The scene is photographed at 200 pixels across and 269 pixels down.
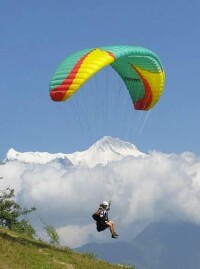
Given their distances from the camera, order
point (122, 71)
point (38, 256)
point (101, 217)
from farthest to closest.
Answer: point (122, 71), point (38, 256), point (101, 217)

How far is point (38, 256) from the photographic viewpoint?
33688 millimetres

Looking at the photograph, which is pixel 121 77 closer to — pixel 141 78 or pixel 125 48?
pixel 141 78

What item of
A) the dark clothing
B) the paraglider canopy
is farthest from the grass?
the paraglider canopy

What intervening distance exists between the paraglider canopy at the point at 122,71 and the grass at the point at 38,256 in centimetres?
891

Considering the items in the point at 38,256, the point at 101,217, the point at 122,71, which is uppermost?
the point at 122,71

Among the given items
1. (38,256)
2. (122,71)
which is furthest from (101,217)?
(122,71)

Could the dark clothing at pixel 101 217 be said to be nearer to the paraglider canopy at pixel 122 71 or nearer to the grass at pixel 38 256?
the grass at pixel 38 256

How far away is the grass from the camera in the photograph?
1255 inches

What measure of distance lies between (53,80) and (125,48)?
5832 millimetres

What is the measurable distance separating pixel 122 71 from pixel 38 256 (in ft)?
43.2

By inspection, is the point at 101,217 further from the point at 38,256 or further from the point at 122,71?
the point at 122,71

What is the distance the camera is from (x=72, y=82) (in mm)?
30531

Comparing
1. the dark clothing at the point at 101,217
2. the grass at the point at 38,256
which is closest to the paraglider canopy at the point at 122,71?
the dark clothing at the point at 101,217

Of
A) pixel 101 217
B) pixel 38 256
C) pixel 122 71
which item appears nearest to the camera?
pixel 101 217
